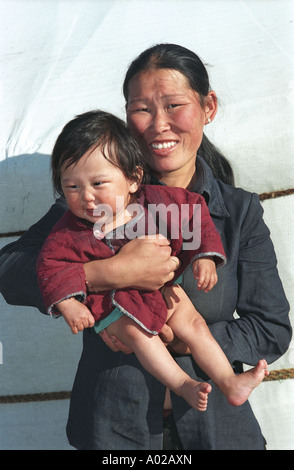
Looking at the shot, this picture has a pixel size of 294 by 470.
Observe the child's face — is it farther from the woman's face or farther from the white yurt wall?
the white yurt wall

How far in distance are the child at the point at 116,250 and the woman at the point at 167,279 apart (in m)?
0.03

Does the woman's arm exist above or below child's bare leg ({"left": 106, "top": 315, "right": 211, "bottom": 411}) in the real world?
above

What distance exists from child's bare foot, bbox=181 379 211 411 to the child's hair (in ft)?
1.11

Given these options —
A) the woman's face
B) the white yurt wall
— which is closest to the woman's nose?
the woman's face

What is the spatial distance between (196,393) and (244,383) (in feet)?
0.27

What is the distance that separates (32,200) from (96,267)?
674 mm

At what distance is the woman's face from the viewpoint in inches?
44.7

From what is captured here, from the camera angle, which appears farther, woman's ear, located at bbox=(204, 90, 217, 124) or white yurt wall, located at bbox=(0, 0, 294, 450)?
white yurt wall, located at bbox=(0, 0, 294, 450)

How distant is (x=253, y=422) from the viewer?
1106 mm

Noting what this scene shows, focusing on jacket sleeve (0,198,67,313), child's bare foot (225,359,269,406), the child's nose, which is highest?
the child's nose

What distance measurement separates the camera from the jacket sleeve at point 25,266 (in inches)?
43.4
